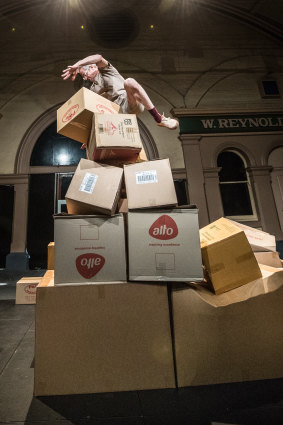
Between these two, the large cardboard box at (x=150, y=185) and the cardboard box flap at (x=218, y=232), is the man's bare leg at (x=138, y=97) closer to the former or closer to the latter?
the large cardboard box at (x=150, y=185)

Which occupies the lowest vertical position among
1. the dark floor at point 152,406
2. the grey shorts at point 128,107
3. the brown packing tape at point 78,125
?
the dark floor at point 152,406

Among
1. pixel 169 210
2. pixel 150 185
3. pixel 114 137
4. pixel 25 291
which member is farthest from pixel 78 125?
pixel 25 291

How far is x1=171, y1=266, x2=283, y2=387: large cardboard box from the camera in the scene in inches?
49.1

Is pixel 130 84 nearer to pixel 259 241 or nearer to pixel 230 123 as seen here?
pixel 259 241

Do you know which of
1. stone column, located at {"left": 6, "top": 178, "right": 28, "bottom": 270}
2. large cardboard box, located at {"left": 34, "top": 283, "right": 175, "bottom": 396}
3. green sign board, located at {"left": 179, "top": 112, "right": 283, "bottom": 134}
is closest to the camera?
large cardboard box, located at {"left": 34, "top": 283, "right": 175, "bottom": 396}

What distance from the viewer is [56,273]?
1272mm

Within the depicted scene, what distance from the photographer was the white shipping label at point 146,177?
55.8 inches

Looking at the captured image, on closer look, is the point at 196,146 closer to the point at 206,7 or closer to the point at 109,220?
the point at 206,7

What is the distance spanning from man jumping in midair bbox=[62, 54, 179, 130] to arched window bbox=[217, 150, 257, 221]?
370 cm

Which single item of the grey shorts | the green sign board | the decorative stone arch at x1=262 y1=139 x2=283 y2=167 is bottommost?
the grey shorts

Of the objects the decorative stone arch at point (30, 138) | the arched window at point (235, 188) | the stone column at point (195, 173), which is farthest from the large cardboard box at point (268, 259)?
the decorative stone arch at point (30, 138)

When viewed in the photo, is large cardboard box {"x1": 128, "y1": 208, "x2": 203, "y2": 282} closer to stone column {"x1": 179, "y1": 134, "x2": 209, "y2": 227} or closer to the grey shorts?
the grey shorts

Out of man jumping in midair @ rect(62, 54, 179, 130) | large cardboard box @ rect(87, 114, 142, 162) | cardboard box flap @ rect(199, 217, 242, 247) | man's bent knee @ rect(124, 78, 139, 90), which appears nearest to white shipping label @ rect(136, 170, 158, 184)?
large cardboard box @ rect(87, 114, 142, 162)

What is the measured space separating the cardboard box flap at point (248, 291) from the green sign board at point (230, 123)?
4785 mm
